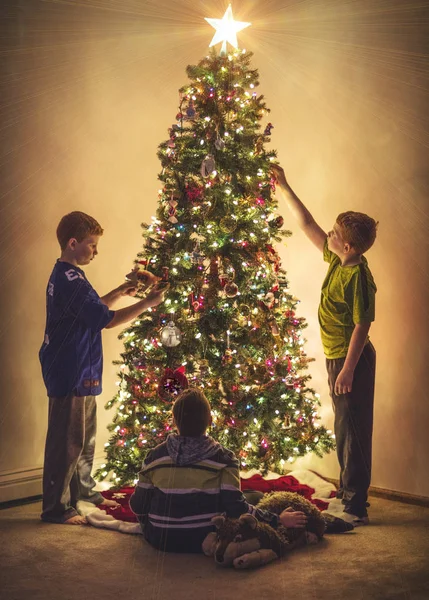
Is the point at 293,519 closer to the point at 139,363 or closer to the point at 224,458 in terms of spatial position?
the point at 224,458

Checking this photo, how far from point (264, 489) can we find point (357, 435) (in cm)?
79

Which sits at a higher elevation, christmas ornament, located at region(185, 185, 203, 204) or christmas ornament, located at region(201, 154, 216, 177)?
christmas ornament, located at region(201, 154, 216, 177)

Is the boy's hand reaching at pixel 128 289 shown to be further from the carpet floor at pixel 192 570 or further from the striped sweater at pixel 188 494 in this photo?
the carpet floor at pixel 192 570

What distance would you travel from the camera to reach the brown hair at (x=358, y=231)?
4.05 m

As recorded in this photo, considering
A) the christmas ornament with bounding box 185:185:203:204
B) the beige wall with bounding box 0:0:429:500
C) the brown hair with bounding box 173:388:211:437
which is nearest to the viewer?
the brown hair with bounding box 173:388:211:437

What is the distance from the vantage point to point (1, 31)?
4625 millimetres

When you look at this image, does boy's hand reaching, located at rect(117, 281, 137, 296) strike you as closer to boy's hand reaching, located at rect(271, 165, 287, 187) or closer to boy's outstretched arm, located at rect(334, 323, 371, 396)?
boy's hand reaching, located at rect(271, 165, 287, 187)

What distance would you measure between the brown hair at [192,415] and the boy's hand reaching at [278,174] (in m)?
1.68

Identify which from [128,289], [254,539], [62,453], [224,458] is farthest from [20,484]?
[254,539]

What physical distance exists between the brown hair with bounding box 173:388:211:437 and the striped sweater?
39mm

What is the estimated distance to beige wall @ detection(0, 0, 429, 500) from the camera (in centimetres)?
466

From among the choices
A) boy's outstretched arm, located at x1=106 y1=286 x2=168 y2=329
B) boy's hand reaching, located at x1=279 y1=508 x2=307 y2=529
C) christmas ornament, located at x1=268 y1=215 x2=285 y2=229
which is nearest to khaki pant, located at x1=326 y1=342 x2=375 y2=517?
boy's hand reaching, located at x1=279 y1=508 x2=307 y2=529

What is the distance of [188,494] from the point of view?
3.24 metres

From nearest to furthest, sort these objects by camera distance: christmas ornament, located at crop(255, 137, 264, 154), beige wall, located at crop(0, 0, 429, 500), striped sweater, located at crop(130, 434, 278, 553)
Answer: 1. striped sweater, located at crop(130, 434, 278, 553)
2. christmas ornament, located at crop(255, 137, 264, 154)
3. beige wall, located at crop(0, 0, 429, 500)
